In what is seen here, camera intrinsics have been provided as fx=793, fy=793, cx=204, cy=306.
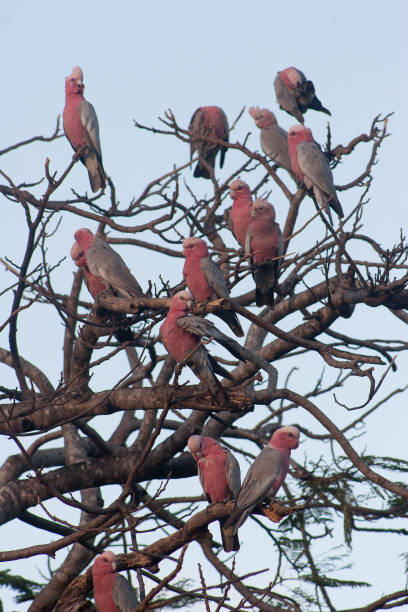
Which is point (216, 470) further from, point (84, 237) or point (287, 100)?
point (287, 100)

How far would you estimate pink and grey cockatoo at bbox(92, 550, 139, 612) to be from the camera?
5602mm

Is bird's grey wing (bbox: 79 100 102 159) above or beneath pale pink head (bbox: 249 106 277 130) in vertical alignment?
beneath

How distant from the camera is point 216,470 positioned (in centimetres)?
615

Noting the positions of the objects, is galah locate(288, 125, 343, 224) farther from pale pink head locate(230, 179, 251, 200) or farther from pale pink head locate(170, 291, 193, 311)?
pale pink head locate(170, 291, 193, 311)

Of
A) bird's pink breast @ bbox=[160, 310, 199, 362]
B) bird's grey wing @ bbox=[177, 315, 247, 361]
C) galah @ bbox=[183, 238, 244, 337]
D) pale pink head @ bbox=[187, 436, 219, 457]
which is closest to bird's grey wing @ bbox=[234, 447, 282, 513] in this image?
pale pink head @ bbox=[187, 436, 219, 457]

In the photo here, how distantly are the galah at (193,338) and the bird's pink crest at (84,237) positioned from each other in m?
2.25

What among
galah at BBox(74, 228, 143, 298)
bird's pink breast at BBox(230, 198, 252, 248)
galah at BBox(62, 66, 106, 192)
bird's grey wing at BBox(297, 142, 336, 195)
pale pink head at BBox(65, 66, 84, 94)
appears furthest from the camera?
pale pink head at BBox(65, 66, 84, 94)

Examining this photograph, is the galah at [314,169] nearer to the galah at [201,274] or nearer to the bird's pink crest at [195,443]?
the galah at [201,274]

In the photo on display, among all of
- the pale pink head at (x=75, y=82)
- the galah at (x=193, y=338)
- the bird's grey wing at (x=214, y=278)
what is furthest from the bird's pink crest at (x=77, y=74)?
the galah at (x=193, y=338)

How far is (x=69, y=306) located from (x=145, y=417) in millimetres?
1531

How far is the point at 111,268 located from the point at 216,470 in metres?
2.15

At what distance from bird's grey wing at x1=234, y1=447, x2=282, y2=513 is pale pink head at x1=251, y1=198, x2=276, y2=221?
91.6 inches

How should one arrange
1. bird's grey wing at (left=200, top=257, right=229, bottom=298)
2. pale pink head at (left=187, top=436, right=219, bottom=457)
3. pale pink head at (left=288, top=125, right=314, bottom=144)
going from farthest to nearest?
pale pink head at (left=288, top=125, right=314, bottom=144) < bird's grey wing at (left=200, top=257, right=229, bottom=298) < pale pink head at (left=187, top=436, right=219, bottom=457)

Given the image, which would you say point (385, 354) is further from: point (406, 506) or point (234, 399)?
point (234, 399)
